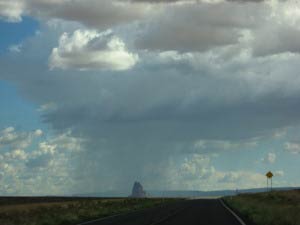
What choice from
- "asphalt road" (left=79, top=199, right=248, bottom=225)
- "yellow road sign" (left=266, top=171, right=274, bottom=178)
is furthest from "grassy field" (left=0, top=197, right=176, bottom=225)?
"yellow road sign" (left=266, top=171, right=274, bottom=178)

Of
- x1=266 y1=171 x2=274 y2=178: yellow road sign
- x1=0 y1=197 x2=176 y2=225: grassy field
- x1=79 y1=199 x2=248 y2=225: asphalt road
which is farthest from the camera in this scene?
x1=266 y1=171 x2=274 y2=178: yellow road sign

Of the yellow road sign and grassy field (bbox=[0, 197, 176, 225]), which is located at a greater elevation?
the yellow road sign

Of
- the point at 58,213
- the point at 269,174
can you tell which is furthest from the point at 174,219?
the point at 269,174

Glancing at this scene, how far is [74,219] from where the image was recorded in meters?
38.4

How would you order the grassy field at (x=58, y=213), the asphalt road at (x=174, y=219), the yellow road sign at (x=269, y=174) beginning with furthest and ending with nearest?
the yellow road sign at (x=269, y=174) < the grassy field at (x=58, y=213) < the asphalt road at (x=174, y=219)

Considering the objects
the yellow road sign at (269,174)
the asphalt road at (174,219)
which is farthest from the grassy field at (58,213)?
the yellow road sign at (269,174)

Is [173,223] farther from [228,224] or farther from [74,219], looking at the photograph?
[74,219]

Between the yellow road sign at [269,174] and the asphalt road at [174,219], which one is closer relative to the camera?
the asphalt road at [174,219]

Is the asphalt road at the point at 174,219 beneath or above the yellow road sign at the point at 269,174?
beneath

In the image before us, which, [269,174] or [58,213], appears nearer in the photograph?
[58,213]

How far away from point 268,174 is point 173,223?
47.2 meters

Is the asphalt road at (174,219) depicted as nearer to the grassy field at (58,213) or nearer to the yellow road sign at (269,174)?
the grassy field at (58,213)

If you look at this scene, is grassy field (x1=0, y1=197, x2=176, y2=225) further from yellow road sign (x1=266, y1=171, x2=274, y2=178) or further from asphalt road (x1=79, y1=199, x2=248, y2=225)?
yellow road sign (x1=266, y1=171, x2=274, y2=178)

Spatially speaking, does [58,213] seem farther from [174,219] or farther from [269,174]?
[269,174]
